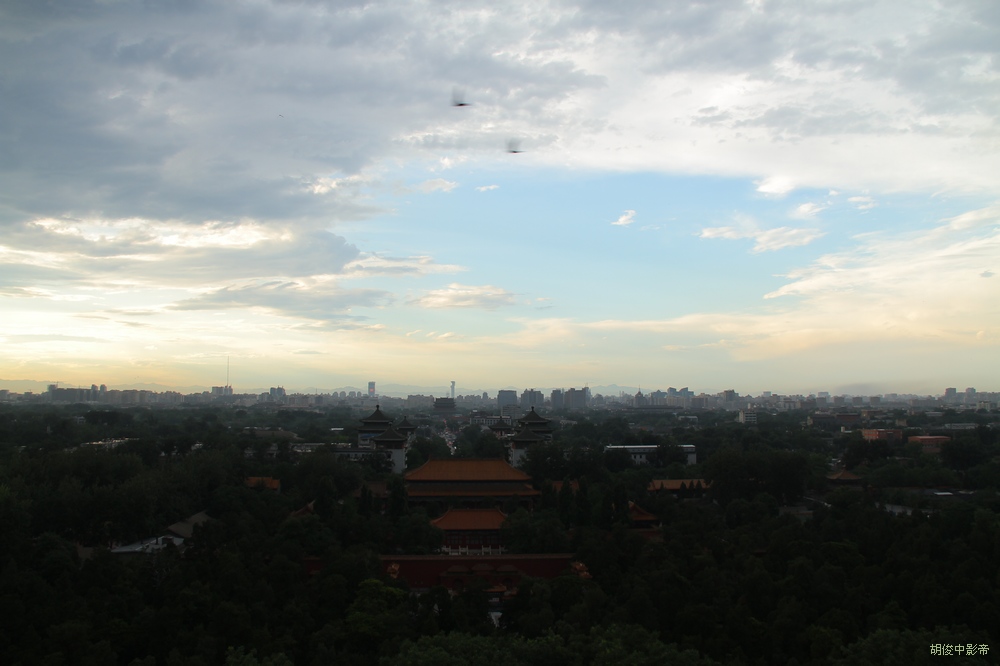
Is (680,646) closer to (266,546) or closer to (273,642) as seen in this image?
(273,642)

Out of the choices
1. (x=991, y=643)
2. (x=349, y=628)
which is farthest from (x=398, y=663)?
(x=991, y=643)

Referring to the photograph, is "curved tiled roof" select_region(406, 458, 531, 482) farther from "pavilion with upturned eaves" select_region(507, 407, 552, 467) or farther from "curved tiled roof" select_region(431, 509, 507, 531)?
"pavilion with upturned eaves" select_region(507, 407, 552, 467)

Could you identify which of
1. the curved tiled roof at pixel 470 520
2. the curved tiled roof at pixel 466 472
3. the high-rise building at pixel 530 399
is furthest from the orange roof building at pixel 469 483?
the high-rise building at pixel 530 399

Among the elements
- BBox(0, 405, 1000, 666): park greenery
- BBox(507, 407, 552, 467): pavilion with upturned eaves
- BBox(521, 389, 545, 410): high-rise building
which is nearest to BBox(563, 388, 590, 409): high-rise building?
BBox(521, 389, 545, 410): high-rise building

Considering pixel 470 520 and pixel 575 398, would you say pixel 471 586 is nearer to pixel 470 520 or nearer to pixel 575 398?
pixel 470 520

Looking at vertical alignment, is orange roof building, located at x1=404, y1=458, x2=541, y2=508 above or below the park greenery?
above

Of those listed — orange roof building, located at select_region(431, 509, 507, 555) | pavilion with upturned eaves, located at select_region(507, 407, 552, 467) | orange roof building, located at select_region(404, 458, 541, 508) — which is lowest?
orange roof building, located at select_region(431, 509, 507, 555)

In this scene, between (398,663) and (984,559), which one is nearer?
(398,663)
